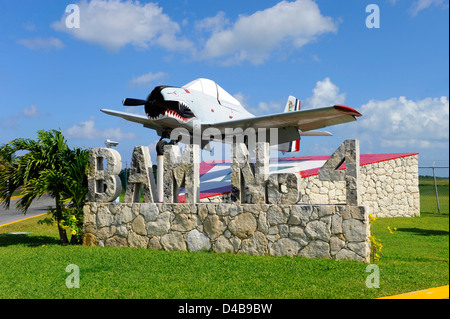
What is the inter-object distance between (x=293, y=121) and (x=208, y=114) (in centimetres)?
302

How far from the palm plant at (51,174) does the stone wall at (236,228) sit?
51cm

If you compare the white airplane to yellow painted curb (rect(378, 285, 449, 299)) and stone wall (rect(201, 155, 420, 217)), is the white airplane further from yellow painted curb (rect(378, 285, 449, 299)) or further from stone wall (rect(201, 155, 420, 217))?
yellow painted curb (rect(378, 285, 449, 299))

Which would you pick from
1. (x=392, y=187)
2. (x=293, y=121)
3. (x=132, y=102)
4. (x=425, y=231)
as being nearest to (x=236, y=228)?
(x=293, y=121)

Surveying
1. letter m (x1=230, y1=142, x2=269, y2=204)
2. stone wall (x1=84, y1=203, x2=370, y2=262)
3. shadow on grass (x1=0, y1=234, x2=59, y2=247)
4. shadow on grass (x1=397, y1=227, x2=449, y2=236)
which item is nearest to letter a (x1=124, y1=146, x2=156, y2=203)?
stone wall (x1=84, y1=203, x2=370, y2=262)

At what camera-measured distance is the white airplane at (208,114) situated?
12266 mm

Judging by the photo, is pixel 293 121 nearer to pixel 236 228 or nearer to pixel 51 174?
pixel 236 228

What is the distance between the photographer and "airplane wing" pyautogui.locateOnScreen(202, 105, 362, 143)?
12031 millimetres

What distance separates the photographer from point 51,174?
8.48 m

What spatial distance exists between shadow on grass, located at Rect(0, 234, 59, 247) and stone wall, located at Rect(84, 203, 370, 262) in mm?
1655

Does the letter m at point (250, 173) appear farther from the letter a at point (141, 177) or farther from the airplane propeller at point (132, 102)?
the airplane propeller at point (132, 102)

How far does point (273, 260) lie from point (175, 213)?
89.0 inches

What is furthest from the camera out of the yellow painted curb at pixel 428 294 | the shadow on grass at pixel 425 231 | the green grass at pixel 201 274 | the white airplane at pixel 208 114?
the white airplane at pixel 208 114

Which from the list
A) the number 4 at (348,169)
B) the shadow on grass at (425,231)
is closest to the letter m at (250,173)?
the number 4 at (348,169)
